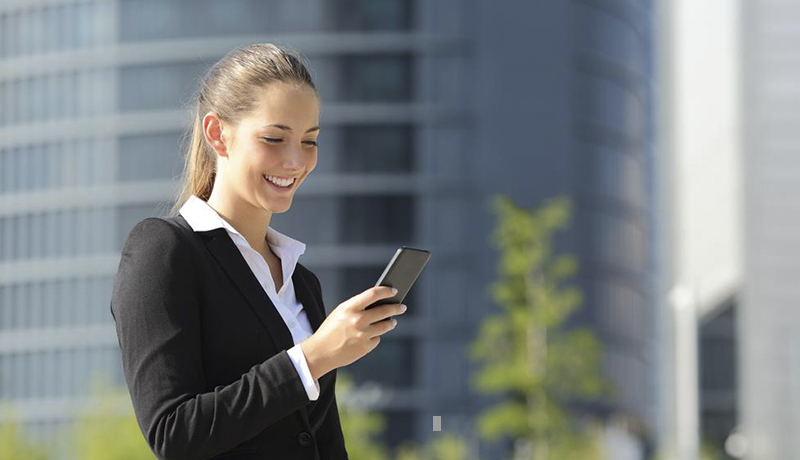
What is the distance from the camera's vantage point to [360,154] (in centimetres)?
5303

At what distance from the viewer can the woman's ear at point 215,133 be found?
2.40 metres

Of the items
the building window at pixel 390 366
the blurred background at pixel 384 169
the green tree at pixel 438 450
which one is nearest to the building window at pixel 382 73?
the blurred background at pixel 384 169

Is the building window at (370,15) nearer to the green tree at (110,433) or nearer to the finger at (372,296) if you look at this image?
the green tree at (110,433)

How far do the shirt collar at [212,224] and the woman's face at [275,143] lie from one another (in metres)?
0.06

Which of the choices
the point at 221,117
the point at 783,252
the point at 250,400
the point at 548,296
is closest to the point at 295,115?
the point at 221,117

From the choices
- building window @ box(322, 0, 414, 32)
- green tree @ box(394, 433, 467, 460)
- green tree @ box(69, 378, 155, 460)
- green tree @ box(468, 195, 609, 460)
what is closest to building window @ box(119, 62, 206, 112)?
building window @ box(322, 0, 414, 32)

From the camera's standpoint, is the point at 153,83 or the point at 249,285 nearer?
the point at 249,285

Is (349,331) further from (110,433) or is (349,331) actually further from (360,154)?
(360,154)

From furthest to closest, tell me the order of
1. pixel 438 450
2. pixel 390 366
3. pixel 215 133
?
pixel 390 366 < pixel 438 450 < pixel 215 133

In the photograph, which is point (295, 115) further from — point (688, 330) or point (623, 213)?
point (623, 213)

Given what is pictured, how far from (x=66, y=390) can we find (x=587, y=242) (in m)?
18.8

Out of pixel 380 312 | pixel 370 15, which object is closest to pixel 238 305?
pixel 380 312

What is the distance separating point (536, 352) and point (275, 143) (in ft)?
102

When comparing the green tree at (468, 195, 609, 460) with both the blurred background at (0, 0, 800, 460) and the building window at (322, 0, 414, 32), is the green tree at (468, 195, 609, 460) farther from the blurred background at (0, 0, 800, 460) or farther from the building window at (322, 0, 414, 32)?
the building window at (322, 0, 414, 32)
